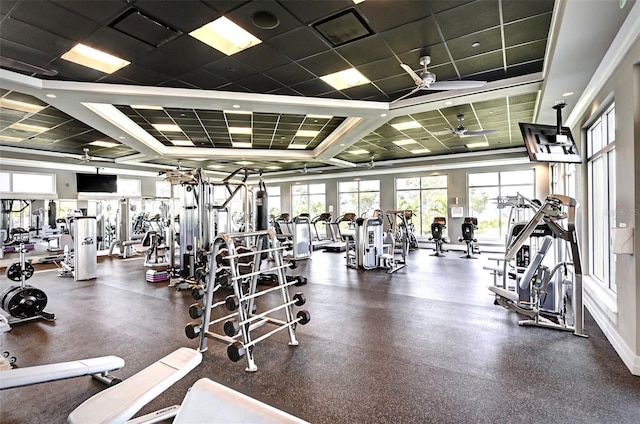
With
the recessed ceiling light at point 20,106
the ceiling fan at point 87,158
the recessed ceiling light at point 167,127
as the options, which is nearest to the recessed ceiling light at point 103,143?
the ceiling fan at point 87,158

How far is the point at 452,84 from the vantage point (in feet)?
13.9

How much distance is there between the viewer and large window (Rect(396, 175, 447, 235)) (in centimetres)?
1217

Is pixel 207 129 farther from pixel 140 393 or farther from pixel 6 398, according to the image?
pixel 140 393

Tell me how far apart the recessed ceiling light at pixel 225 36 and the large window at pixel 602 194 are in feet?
15.3

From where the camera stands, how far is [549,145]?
438 centimetres

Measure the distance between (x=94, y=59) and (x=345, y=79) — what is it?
11.9 ft

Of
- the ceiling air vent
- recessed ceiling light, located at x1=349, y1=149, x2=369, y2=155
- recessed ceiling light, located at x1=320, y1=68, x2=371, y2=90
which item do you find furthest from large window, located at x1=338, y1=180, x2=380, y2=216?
the ceiling air vent

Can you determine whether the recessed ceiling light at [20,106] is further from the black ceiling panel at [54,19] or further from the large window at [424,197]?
the large window at [424,197]

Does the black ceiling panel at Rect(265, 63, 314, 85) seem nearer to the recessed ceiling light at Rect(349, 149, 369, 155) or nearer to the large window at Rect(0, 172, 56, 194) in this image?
the recessed ceiling light at Rect(349, 149, 369, 155)

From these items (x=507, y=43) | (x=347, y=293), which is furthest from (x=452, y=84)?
(x=347, y=293)

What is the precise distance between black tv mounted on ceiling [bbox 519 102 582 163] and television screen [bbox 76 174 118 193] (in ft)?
41.6

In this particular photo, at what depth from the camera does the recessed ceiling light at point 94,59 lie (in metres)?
4.10

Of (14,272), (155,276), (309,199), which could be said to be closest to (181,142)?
(155,276)

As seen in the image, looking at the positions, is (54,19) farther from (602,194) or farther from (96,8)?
(602,194)
